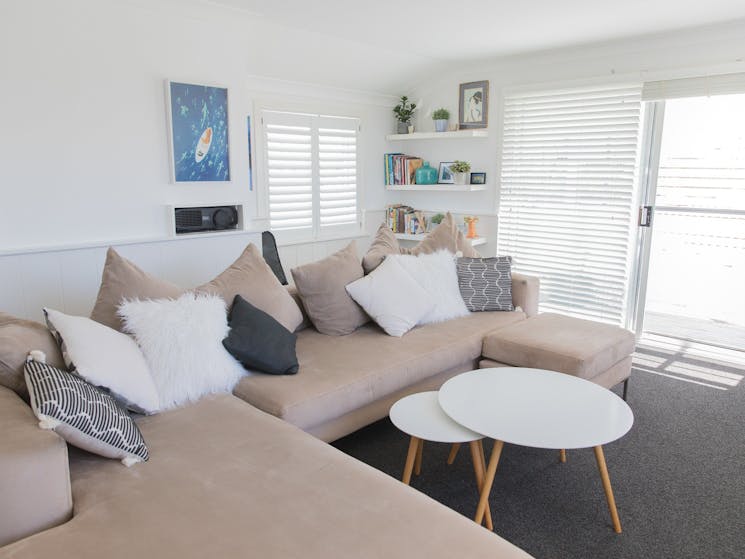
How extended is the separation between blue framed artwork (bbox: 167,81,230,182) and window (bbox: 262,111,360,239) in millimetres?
760

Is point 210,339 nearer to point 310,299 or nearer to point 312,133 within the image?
point 310,299

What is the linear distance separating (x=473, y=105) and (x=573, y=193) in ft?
4.10

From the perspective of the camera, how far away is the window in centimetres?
466

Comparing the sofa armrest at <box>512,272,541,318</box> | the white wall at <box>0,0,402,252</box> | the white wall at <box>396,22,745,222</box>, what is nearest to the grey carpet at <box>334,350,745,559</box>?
the sofa armrest at <box>512,272,541,318</box>

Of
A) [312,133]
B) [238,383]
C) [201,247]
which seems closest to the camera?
[238,383]

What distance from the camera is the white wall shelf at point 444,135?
5004 millimetres

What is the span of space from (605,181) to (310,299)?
9.13 ft

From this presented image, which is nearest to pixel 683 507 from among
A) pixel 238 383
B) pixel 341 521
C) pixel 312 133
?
pixel 341 521

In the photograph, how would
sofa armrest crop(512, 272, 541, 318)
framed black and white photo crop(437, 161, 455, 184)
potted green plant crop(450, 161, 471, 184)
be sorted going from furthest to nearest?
framed black and white photo crop(437, 161, 455, 184) → potted green plant crop(450, 161, 471, 184) → sofa armrest crop(512, 272, 541, 318)

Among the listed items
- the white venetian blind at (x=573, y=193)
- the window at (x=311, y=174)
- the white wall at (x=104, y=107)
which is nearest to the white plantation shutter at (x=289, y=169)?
the window at (x=311, y=174)

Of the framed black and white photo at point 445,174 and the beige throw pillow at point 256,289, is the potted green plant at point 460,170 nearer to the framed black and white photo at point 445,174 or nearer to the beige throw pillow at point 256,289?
the framed black and white photo at point 445,174

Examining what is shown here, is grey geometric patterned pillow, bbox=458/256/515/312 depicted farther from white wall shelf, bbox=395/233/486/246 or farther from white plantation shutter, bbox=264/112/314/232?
white plantation shutter, bbox=264/112/314/232

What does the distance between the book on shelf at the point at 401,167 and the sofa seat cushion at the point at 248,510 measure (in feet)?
13.2

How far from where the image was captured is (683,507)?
2.21 m
